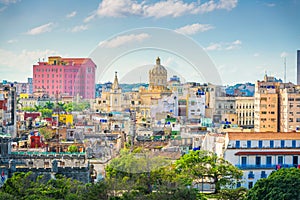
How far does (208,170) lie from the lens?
2153cm

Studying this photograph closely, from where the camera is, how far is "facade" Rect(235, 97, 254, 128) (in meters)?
49.7

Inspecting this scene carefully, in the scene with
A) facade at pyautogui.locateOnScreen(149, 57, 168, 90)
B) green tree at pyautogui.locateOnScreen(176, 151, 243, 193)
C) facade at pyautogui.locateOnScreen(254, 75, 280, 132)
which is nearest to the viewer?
green tree at pyautogui.locateOnScreen(176, 151, 243, 193)

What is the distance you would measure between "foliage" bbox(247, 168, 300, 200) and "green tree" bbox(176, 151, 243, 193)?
2221 millimetres

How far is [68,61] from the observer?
245ft

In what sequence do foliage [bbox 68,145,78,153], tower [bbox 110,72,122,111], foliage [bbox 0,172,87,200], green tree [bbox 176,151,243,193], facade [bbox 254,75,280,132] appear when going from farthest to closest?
facade [bbox 254,75,280,132], foliage [bbox 68,145,78,153], tower [bbox 110,72,122,111], green tree [bbox 176,151,243,193], foliage [bbox 0,172,87,200]

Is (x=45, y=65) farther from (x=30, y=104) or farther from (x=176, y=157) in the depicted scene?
(x=176, y=157)

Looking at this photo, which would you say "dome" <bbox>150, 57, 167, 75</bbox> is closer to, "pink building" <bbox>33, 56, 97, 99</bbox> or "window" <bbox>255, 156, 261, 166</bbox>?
"window" <bbox>255, 156, 261, 166</bbox>

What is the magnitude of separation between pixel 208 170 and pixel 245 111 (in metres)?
29.5

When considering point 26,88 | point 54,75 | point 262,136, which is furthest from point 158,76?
point 26,88

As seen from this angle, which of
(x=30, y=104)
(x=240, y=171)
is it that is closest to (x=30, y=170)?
(x=240, y=171)

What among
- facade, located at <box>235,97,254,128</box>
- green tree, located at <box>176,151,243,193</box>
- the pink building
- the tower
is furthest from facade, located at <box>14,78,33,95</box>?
green tree, located at <box>176,151,243,193</box>

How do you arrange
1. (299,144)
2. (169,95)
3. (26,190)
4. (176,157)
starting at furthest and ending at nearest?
(169,95), (176,157), (299,144), (26,190)

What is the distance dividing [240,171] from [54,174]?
205 inches

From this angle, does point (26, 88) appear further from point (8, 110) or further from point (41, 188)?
point (41, 188)
